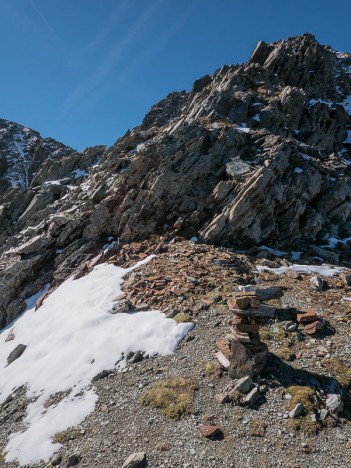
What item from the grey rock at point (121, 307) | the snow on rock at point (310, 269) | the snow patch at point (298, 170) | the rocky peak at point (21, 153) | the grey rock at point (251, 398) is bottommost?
the snow on rock at point (310, 269)

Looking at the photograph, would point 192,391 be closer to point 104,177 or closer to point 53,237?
point 53,237

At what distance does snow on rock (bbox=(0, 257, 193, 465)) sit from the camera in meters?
12.7

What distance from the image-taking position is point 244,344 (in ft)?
42.0

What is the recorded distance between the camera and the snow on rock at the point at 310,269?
2284 cm

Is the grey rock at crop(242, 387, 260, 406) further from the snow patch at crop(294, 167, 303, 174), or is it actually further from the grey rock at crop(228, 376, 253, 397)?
the snow patch at crop(294, 167, 303, 174)

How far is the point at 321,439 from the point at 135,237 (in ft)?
76.1

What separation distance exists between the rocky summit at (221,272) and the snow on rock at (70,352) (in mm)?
571

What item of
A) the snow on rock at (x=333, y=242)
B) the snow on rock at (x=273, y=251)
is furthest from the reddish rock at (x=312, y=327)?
the snow on rock at (x=333, y=242)

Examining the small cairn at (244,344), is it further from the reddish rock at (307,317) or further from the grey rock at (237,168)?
the grey rock at (237,168)

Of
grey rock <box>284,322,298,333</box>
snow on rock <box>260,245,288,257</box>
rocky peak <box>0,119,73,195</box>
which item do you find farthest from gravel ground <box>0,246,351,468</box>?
rocky peak <box>0,119,73,195</box>

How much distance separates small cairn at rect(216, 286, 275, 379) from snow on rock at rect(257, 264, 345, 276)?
9861mm

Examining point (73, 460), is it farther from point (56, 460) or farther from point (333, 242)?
point (333, 242)

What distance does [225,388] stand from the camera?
12.0m

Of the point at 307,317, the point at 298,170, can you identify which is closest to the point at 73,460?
the point at 307,317
